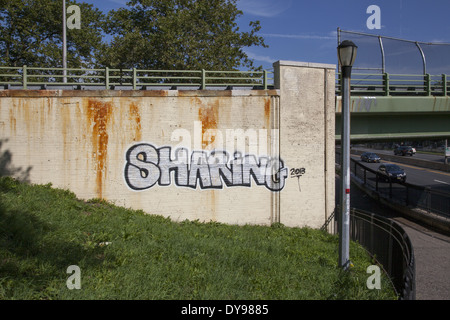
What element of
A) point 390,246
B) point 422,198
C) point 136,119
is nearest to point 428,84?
point 422,198

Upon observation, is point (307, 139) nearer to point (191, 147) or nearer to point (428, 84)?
point (191, 147)

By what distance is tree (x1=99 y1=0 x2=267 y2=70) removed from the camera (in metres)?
21.7

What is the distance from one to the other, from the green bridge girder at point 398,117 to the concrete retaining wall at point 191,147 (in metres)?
1.91

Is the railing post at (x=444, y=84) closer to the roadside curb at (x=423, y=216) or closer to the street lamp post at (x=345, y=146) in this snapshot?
the roadside curb at (x=423, y=216)

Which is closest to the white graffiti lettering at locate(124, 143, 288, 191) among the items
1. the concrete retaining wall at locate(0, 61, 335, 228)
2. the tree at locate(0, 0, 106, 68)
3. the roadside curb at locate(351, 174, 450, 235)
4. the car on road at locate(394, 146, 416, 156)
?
the concrete retaining wall at locate(0, 61, 335, 228)

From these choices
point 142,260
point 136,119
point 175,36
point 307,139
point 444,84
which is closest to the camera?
point 142,260

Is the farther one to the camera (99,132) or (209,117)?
(209,117)

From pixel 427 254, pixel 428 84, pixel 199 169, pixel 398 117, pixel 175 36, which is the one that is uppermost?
pixel 175 36

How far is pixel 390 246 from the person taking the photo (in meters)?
8.44

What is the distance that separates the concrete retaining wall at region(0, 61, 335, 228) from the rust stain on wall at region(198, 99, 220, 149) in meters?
0.03

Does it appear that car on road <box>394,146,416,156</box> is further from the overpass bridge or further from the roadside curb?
the overpass bridge

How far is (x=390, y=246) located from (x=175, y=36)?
58.5 feet

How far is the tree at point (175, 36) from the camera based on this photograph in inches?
853
